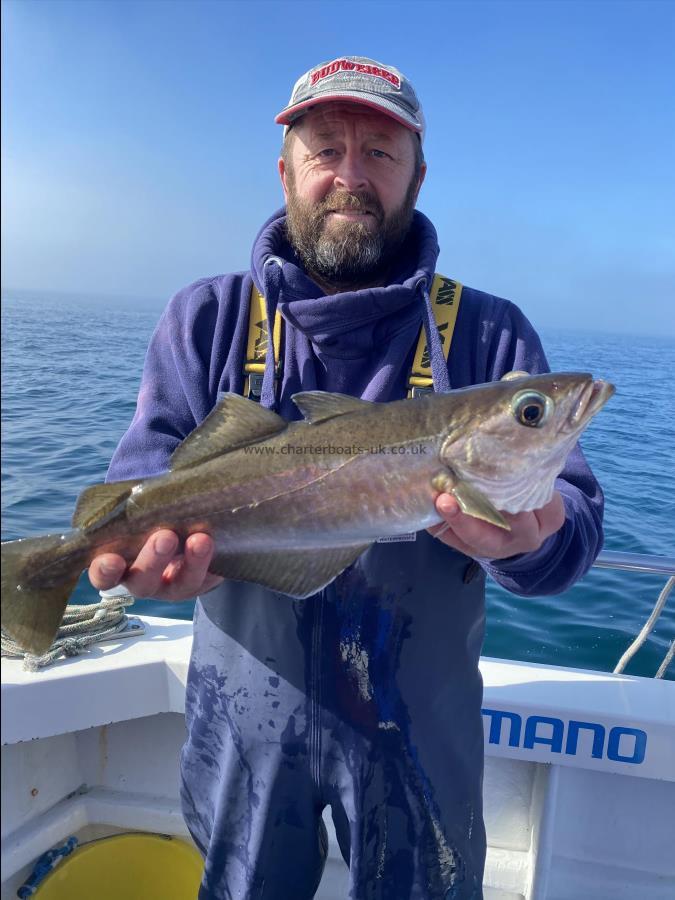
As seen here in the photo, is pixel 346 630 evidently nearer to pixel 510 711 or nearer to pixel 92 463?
pixel 510 711

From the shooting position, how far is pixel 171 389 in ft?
10.2

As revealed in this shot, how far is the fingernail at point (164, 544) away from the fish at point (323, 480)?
0.30 ft

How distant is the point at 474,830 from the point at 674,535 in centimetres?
846

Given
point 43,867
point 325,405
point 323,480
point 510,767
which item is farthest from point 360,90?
point 43,867

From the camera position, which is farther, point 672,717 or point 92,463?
point 92,463

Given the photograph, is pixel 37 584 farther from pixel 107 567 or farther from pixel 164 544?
pixel 164 544

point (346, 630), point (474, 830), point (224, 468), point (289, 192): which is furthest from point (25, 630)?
point (289, 192)

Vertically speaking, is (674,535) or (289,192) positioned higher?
(289,192)

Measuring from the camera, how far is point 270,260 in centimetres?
311

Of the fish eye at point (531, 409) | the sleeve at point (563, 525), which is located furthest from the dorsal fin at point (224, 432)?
the sleeve at point (563, 525)

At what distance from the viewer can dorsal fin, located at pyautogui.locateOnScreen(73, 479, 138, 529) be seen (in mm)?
2484

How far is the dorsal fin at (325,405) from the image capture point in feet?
8.52

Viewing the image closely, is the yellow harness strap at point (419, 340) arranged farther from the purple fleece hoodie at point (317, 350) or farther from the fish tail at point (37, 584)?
the fish tail at point (37, 584)

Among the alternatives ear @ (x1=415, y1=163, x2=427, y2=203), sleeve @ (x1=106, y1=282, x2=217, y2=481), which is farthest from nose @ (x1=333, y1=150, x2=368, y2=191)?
sleeve @ (x1=106, y1=282, x2=217, y2=481)
